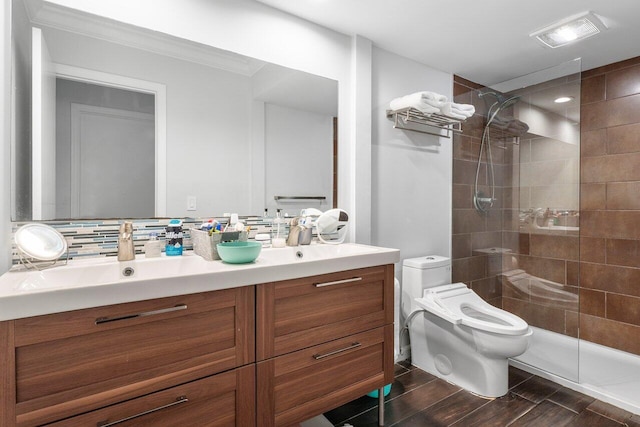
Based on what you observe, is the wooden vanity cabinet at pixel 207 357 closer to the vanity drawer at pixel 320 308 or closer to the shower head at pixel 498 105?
the vanity drawer at pixel 320 308

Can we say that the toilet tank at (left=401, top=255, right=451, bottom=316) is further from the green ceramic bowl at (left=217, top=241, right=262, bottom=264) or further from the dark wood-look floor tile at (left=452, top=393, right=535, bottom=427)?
the green ceramic bowl at (left=217, top=241, right=262, bottom=264)

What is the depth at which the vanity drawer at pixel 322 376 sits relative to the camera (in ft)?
4.44

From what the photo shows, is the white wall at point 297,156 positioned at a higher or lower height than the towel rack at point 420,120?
lower

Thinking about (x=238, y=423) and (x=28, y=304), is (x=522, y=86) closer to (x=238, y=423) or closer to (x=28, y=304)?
(x=238, y=423)

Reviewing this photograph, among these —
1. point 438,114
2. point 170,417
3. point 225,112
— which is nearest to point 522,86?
point 438,114

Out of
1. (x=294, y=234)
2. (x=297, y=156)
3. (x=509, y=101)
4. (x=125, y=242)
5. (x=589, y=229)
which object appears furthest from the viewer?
(x=589, y=229)

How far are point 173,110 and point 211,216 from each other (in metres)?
0.55

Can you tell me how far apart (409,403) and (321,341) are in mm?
888

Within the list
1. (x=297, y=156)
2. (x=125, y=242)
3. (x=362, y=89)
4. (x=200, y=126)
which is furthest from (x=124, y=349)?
(x=362, y=89)

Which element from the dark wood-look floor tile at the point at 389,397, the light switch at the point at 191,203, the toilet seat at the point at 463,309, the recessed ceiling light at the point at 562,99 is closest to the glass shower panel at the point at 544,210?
the recessed ceiling light at the point at 562,99

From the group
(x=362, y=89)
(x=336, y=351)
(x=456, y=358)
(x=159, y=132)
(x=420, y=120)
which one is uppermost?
(x=362, y=89)

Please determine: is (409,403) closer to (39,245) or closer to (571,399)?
(571,399)

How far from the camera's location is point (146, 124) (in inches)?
63.6

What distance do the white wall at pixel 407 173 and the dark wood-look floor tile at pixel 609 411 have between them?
129cm
